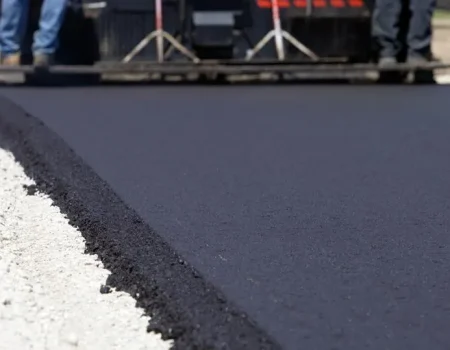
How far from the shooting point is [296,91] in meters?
6.91

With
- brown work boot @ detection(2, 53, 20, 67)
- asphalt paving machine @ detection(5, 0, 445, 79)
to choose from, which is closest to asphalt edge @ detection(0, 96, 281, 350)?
brown work boot @ detection(2, 53, 20, 67)

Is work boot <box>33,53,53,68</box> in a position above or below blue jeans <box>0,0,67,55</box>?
below

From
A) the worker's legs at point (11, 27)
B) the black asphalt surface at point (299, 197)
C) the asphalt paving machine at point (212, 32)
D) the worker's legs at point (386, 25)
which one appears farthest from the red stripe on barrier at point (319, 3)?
the worker's legs at point (11, 27)

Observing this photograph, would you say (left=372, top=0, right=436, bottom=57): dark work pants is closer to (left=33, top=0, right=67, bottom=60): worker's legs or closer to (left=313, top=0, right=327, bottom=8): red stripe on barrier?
(left=313, top=0, right=327, bottom=8): red stripe on barrier

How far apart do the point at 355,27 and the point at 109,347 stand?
20.5 feet

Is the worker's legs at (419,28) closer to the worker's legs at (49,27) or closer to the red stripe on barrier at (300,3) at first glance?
the red stripe on barrier at (300,3)

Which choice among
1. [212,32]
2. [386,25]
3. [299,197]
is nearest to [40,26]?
[212,32]

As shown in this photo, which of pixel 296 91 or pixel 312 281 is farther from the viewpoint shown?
pixel 296 91

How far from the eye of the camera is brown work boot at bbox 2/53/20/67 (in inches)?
284

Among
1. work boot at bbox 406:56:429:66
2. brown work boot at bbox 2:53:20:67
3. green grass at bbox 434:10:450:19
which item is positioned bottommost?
green grass at bbox 434:10:450:19

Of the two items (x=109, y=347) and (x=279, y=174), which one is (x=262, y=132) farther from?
(x=109, y=347)

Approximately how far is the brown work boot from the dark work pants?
2.76 metres

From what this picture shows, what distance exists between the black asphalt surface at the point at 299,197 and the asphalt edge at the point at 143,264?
6 cm

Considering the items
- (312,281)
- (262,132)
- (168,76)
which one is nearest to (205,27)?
(168,76)
